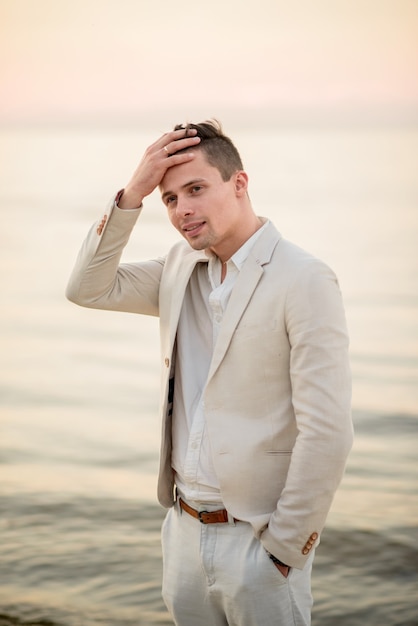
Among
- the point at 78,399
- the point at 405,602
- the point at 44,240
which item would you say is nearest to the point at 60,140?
the point at 44,240

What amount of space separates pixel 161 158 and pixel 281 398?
0.68 meters

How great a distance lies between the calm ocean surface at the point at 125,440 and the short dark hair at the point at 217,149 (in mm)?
2344

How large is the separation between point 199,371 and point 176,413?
13 cm

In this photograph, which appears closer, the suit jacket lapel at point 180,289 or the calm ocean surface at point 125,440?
the suit jacket lapel at point 180,289

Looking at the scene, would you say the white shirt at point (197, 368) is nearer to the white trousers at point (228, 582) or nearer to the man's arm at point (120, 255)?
the white trousers at point (228, 582)

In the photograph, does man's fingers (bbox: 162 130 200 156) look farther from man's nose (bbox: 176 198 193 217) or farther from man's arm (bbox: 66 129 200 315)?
man's nose (bbox: 176 198 193 217)

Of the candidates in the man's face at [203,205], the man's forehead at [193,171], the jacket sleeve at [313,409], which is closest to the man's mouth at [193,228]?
the man's face at [203,205]

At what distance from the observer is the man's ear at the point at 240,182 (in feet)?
8.69

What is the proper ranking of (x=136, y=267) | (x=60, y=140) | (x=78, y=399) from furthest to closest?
(x=60, y=140), (x=78, y=399), (x=136, y=267)

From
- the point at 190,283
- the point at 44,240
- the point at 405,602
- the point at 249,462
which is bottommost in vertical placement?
the point at 405,602

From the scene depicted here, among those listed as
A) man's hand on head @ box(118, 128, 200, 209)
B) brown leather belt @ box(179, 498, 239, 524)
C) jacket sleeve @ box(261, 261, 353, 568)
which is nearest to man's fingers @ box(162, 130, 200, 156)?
man's hand on head @ box(118, 128, 200, 209)

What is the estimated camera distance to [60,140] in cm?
3638

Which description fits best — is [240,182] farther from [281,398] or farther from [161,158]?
[281,398]

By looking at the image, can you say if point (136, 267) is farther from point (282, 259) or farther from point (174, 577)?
point (174, 577)
